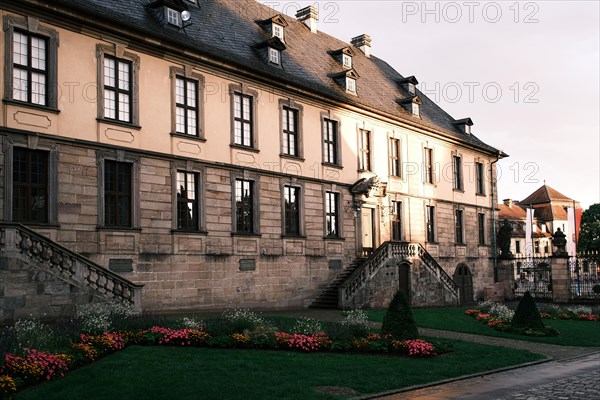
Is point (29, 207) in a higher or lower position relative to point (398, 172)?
lower

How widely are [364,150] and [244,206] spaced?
34.0 ft

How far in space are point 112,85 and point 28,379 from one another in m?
14.4

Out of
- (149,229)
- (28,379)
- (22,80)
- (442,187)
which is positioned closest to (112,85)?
(22,80)

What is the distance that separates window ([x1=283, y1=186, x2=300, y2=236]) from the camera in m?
31.3

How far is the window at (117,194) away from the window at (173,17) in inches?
265

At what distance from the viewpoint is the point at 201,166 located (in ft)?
88.8

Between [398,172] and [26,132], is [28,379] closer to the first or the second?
[26,132]

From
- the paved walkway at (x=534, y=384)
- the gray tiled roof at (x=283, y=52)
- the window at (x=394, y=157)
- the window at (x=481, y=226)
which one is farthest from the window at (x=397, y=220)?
the paved walkway at (x=534, y=384)

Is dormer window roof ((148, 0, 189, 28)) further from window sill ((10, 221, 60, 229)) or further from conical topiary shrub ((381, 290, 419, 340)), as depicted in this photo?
conical topiary shrub ((381, 290, 419, 340))

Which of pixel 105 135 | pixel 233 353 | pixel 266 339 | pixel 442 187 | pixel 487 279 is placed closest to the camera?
pixel 233 353

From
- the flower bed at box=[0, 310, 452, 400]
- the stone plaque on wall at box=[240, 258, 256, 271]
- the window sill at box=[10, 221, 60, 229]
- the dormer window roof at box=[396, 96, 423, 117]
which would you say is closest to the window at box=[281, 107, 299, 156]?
the stone plaque on wall at box=[240, 258, 256, 271]

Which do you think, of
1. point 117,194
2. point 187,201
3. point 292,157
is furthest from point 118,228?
point 292,157

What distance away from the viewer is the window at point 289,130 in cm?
3177

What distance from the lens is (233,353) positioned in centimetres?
1578
